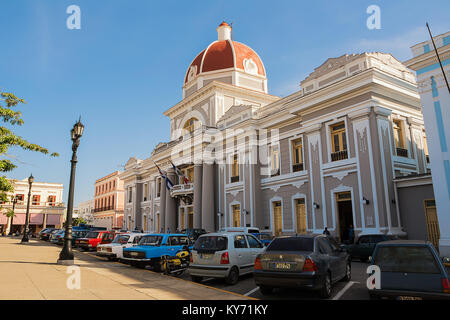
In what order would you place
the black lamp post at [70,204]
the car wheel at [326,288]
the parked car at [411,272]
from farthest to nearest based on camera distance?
1. the black lamp post at [70,204]
2. the car wheel at [326,288]
3. the parked car at [411,272]

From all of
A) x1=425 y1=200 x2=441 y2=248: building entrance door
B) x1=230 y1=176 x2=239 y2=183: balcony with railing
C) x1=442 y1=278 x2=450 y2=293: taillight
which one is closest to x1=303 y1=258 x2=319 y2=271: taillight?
x1=442 y1=278 x2=450 y2=293: taillight

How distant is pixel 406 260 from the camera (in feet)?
22.0

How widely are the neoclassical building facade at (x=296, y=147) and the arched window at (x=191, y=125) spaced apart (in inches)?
4.6

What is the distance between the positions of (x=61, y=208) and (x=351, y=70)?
6105cm

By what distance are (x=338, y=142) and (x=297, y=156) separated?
3849 mm

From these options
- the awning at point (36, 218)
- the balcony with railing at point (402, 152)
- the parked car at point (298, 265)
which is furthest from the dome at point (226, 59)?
the awning at point (36, 218)

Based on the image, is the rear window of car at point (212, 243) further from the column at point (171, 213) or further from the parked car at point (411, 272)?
the column at point (171, 213)

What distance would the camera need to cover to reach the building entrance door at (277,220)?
23797 mm

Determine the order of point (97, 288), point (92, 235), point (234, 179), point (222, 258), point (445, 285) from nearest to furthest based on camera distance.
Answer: point (445, 285) → point (97, 288) → point (222, 258) → point (92, 235) → point (234, 179)

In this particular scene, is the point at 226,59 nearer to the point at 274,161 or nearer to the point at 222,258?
the point at 274,161

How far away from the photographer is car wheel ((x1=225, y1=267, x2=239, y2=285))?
32.3 ft

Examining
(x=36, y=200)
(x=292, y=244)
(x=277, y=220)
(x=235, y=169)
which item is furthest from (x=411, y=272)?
(x=36, y=200)

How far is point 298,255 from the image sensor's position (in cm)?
769

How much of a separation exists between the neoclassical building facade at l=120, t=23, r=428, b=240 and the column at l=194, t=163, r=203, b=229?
3.6 inches
